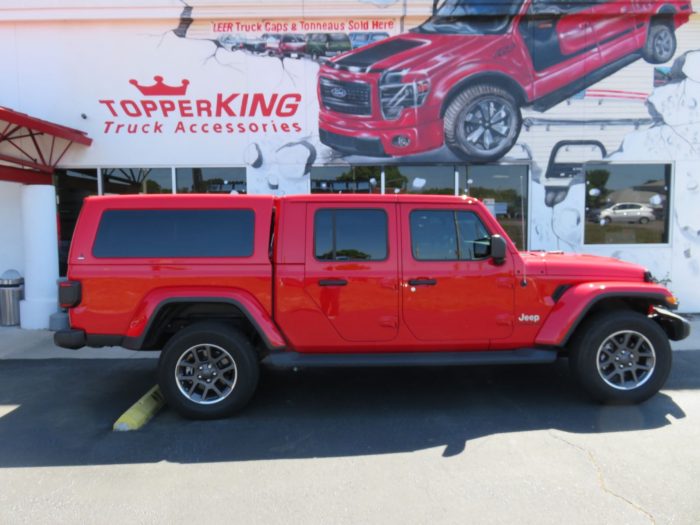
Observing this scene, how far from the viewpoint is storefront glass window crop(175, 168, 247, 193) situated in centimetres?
872

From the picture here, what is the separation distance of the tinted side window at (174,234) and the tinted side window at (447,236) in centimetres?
152

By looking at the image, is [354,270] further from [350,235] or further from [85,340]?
[85,340]

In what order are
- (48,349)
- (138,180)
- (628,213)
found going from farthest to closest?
(628,213) → (138,180) → (48,349)

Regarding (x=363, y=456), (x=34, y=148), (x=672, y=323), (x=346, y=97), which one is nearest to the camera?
(x=363, y=456)

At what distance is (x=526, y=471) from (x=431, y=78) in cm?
708

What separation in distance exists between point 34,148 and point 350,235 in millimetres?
6895

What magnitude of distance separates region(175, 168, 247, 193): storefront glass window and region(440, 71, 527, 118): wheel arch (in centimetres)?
381

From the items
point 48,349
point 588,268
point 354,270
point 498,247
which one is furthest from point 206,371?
point 48,349

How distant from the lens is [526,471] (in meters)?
3.33

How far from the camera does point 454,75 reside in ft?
28.3

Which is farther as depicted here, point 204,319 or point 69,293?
point 204,319

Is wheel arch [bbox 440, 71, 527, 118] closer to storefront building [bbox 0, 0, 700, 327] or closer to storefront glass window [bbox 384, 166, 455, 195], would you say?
storefront building [bbox 0, 0, 700, 327]

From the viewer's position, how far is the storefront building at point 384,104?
27.8 feet

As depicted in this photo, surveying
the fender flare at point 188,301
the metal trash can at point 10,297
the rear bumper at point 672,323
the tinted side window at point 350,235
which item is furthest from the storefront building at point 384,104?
the fender flare at point 188,301
